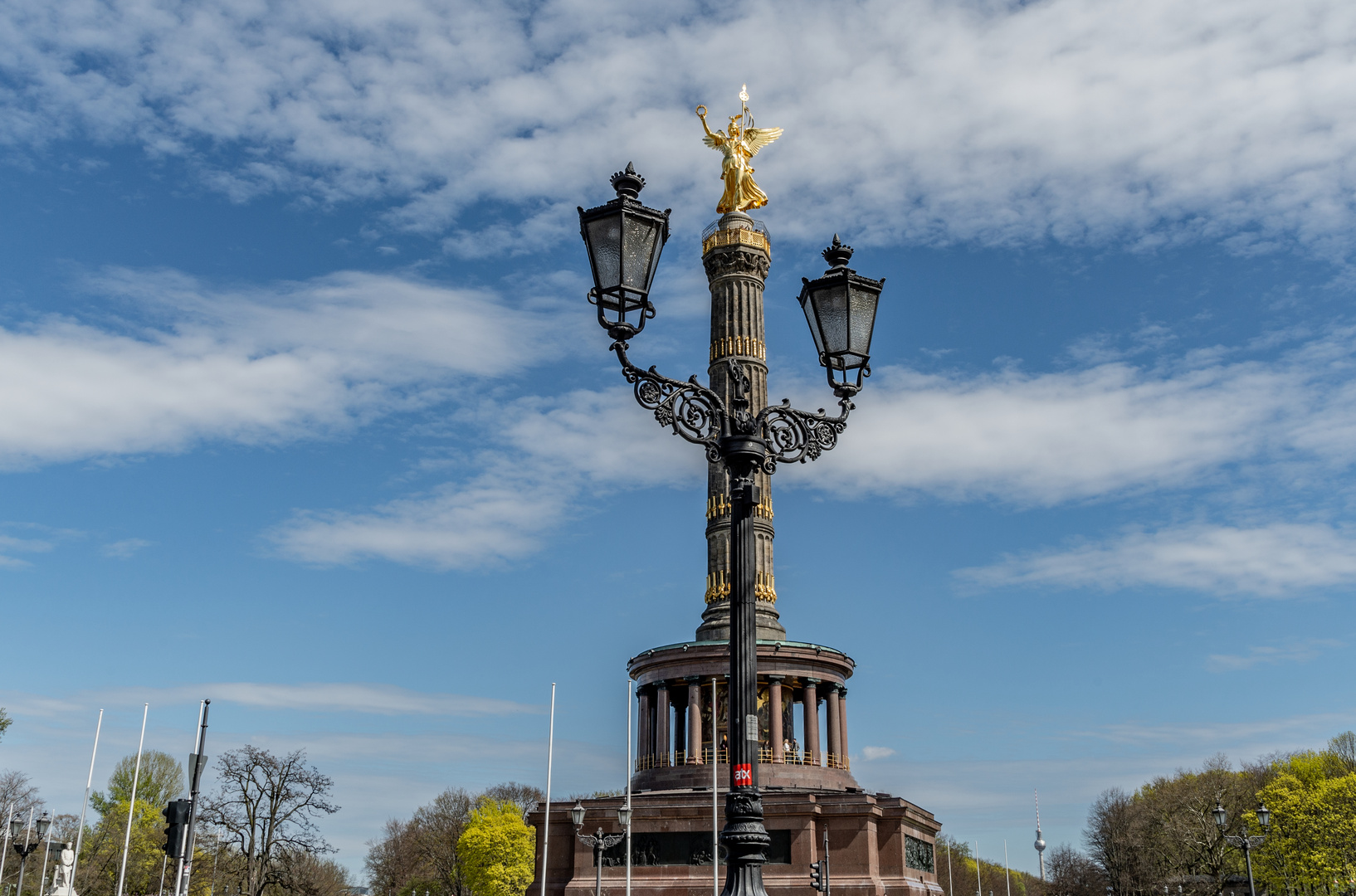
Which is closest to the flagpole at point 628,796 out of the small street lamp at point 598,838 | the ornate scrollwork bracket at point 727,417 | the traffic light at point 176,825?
the small street lamp at point 598,838

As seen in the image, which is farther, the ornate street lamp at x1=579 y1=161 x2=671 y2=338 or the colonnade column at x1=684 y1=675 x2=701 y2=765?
the colonnade column at x1=684 y1=675 x2=701 y2=765

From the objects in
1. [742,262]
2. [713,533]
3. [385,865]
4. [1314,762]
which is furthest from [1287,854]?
[385,865]

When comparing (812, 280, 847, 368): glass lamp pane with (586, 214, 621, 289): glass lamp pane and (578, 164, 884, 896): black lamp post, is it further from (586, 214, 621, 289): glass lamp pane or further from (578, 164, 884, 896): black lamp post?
(586, 214, 621, 289): glass lamp pane

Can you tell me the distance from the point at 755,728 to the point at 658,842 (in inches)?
1103

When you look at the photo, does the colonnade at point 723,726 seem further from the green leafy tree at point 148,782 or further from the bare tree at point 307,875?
the green leafy tree at point 148,782

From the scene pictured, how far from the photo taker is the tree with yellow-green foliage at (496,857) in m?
64.4

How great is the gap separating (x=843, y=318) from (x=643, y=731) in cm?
3244

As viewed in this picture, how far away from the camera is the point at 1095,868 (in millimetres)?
77125

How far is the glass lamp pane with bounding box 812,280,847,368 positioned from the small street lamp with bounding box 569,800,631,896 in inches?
878

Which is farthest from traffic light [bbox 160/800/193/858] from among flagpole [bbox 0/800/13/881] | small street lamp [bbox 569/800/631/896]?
flagpole [bbox 0/800/13/881]

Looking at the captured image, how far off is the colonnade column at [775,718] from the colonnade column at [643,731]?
15.0 ft

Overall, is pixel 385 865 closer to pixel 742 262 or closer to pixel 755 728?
pixel 742 262

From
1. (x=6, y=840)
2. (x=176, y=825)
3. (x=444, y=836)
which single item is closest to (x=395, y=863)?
(x=444, y=836)

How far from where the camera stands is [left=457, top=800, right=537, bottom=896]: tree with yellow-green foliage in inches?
2534
